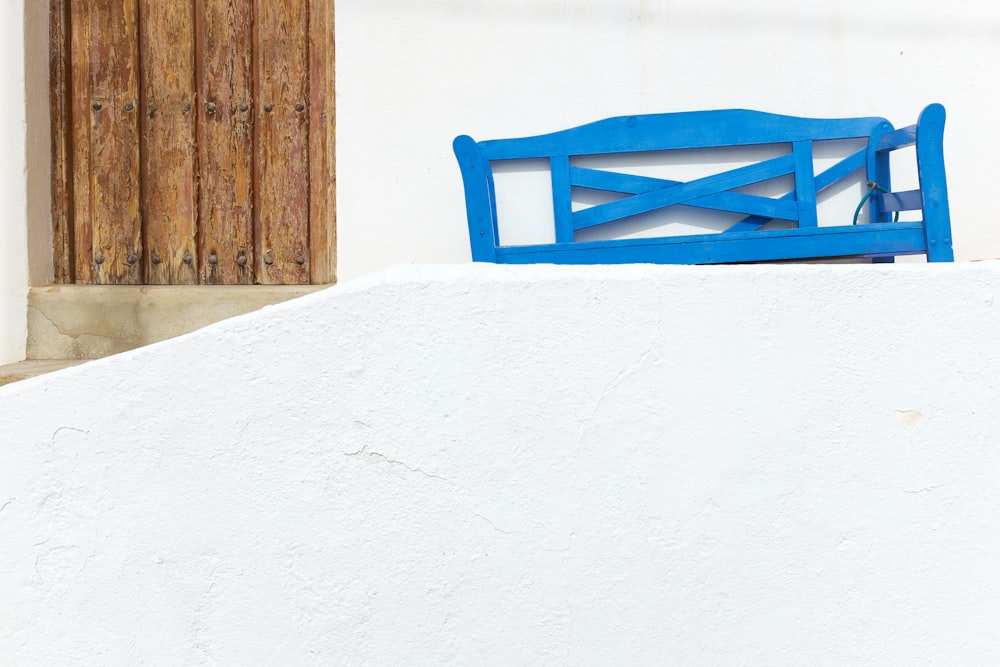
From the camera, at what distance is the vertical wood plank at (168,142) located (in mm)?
2900

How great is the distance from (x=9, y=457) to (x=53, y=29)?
203 cm

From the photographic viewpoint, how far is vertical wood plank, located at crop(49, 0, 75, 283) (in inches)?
113

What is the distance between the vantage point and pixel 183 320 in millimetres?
2766

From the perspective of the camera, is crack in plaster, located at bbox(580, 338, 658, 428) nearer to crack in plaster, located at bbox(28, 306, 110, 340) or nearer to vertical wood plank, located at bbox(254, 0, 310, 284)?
vertical wood plank, located at bbox(254, 0, 310, 284)

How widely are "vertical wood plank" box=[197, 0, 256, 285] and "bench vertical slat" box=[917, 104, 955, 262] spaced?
7.44 feet

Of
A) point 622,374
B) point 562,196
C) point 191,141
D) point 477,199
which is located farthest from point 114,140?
point 622,374

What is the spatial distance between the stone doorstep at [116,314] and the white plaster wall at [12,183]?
0.17ft

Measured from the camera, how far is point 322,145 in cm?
290

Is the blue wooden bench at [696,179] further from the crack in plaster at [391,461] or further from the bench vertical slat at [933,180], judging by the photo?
the crack in plaster at [391,461]

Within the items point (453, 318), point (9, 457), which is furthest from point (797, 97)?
point (9, 457)

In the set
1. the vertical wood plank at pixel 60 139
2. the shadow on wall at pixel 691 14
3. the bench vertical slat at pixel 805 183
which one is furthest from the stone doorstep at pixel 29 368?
the bench vertical slat at pixel 805 183

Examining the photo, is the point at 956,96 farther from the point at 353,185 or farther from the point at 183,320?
the point at 183,320

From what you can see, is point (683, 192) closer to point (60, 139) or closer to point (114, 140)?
point (114, 140)

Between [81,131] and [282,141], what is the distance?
74cm
